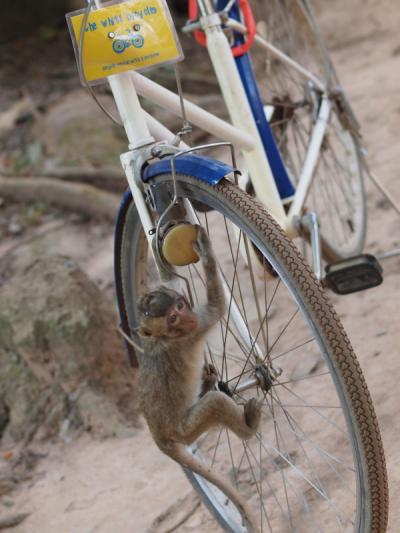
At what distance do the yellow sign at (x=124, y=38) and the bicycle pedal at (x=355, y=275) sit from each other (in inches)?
45.0

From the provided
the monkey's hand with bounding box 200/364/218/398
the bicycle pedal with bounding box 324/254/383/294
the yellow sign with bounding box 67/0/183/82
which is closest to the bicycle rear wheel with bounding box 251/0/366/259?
the bicycle pedal with bounding box 324/254/383/294

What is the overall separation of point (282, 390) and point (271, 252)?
135 cm

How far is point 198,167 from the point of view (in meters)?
2.01

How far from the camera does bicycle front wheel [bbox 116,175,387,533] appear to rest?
1843 millimetres

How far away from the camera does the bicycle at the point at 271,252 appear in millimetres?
1889

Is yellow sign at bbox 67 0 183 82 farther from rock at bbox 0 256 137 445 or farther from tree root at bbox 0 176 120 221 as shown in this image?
tree root at bbox 0 176 120 221

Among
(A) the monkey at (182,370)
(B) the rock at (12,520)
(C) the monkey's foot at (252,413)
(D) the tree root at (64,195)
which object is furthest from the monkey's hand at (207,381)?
(D) the tree root at (64,195)

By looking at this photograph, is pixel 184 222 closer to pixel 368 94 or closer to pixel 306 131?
pixel 306 131

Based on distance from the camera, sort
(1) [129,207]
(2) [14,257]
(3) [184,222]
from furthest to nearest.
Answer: (2) [14,257] < (1) [129,207] < (3) [184,222]

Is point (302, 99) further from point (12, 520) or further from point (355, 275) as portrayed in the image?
point (12, 520)

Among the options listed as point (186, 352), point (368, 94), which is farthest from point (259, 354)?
point (368, 94)

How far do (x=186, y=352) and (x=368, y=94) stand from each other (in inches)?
176

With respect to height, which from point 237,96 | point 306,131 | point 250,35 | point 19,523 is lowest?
point 19,523

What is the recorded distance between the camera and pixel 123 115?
2236 millimetres
